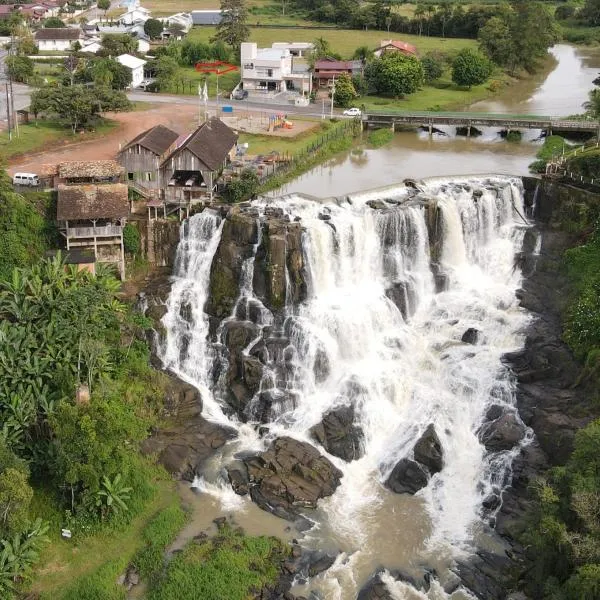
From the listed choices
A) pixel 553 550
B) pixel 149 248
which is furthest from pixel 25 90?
pixel 553 550

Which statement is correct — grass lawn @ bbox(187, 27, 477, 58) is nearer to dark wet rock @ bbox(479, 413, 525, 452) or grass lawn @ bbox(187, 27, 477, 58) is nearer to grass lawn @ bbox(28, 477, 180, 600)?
dark wet rock @ bbox(479, 413, 525, 452)

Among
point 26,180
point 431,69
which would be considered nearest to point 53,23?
point 431,69

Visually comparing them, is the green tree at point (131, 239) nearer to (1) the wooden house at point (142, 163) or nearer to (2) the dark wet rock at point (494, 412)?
(1) the wooden house at point (142, 163)

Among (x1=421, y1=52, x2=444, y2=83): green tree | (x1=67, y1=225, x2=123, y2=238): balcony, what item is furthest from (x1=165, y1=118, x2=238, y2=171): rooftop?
(x1=421, y1=52, x2=444, y2=83): green tree

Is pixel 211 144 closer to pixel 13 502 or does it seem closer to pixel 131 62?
pixel 13 502

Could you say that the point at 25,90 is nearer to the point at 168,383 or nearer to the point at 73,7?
the point at 168,383
